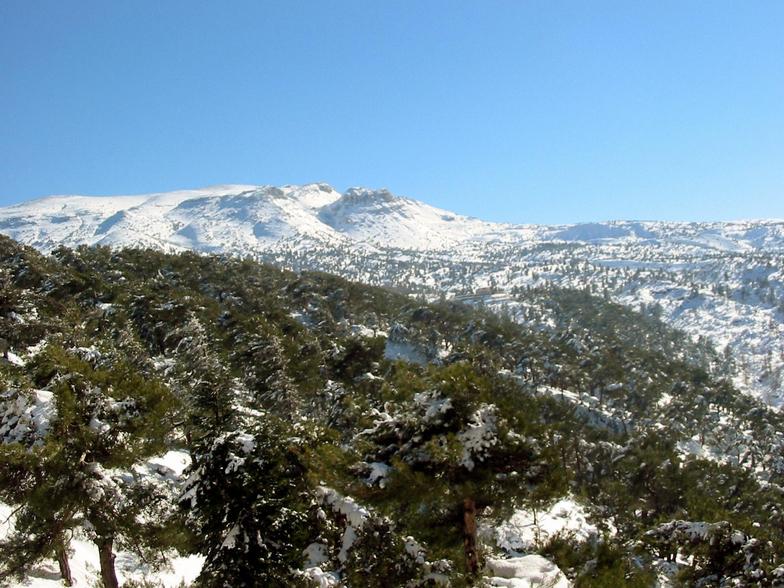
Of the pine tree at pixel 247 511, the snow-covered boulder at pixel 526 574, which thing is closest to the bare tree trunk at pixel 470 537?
the snow-covered boulder at pixel 526 574

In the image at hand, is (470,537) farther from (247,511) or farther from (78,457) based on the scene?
(78,457)

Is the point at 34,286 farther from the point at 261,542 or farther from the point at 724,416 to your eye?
the point at 724,416

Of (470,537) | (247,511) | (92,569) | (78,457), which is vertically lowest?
(92,569)

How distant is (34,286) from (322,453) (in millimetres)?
61145

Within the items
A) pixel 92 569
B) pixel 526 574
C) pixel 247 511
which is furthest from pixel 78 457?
pixel 526 574

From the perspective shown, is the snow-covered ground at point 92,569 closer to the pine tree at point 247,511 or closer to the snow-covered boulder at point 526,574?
the pine tree at point 247,511

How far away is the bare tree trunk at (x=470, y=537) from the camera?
11.8 meters

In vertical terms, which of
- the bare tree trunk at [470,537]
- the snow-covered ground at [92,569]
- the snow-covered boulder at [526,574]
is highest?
the bare tree trunk at [470,537]

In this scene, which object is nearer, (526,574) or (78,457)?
(78,457)

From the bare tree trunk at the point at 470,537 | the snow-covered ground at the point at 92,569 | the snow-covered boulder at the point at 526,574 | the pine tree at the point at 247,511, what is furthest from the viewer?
the snow-covered ground at the point at 92,569

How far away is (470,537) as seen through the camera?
1199 cm

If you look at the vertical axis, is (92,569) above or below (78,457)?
below

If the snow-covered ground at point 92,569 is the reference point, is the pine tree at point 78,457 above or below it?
above

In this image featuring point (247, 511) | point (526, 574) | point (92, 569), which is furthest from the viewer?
point (92, 569)
